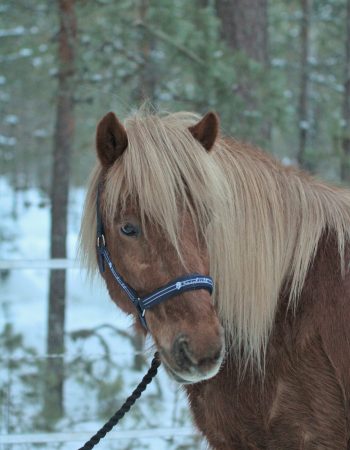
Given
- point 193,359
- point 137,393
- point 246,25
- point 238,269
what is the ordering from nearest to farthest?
point 193,359 < point 238,269 < point 137,393 < point 246,25

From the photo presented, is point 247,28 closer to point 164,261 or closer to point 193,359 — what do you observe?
point 164,261

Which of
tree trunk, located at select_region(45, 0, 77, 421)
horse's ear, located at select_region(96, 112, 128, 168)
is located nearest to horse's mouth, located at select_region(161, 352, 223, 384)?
horse's ear, located at select_region(96, 112, 128, 168)

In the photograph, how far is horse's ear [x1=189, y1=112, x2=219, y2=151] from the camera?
243 cm

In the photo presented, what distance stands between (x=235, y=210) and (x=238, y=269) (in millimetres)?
239

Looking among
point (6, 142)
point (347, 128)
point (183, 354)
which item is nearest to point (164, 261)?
point (183, 354)

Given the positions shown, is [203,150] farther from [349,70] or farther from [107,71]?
[349,70]

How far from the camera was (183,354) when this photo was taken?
2055 mm

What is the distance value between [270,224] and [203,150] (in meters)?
0.41

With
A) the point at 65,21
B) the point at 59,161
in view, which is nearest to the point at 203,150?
the point at 65,21

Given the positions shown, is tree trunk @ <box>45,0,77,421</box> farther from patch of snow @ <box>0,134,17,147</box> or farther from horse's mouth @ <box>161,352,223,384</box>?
horse's mouth @ <box>161,352,223,384</box>

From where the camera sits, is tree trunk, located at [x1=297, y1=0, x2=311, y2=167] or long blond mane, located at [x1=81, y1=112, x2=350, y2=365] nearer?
long blond mane, located at [x1=81, y1=112, x2=350, y2=365]

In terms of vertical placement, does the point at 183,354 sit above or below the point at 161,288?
below

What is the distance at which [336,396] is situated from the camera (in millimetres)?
2260

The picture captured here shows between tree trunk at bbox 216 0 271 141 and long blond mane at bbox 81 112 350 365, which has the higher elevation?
tree trunk at bbox 216 0 271 141
